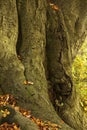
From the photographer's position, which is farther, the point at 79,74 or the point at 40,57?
the point at 79,74

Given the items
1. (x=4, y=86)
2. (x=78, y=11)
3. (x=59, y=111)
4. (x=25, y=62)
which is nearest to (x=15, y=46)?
(x=25, y=62)

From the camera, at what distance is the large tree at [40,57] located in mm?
6121

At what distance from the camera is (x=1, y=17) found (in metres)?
6.89

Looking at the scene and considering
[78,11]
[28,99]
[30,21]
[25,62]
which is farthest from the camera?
[78,11]

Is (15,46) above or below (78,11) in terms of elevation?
below

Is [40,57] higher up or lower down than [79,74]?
higher up

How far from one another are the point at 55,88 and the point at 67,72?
1.72ft

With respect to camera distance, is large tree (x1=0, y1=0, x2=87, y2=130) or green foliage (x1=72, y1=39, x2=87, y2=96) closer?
large tree (x1=0, y1=0, x2=87, y2=130)

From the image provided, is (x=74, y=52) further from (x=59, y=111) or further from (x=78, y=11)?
(x=59, y=111)

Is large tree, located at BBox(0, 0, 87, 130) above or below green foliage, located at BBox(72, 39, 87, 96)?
above

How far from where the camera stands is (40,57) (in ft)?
23.7

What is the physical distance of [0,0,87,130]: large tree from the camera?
6.12 metres

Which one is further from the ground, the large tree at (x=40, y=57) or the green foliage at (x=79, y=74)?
the large tree at (x=40, y=57)

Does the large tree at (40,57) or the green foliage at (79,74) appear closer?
the large tree at (40,57)
